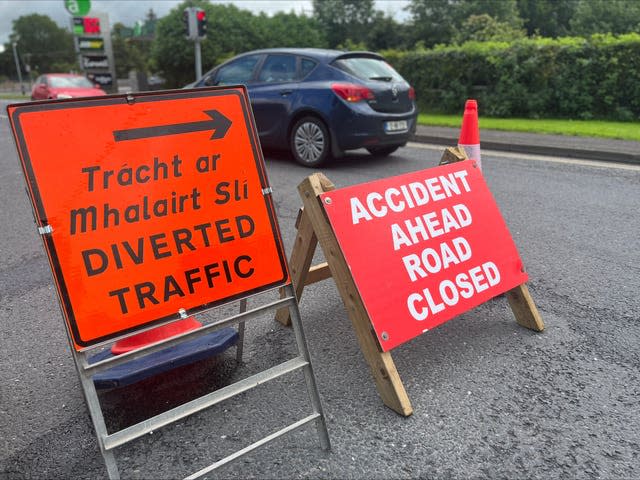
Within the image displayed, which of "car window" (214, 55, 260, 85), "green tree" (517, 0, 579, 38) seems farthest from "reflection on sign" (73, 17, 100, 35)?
"green tree" (517, 0, 579, 38)


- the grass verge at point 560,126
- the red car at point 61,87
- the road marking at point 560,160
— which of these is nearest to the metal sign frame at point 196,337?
the road marking at point 560,160

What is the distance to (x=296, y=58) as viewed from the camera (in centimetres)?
792

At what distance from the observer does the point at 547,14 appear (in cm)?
5697

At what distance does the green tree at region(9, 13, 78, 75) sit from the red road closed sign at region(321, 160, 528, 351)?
392 feet

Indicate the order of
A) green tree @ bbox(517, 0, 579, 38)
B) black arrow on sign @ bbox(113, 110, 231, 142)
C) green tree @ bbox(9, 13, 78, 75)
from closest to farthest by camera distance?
black arrow on sign @ bbox(113, 110, 231, 142) < green tree @ bbox(517, 0, 579, 38) < green tree @ bbox(9, 13, 78, 75)

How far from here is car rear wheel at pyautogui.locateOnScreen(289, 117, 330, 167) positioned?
7.55 m

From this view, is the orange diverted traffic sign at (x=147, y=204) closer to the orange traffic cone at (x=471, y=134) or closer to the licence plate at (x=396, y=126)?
the orange traffic cone at (x=471, y=134)

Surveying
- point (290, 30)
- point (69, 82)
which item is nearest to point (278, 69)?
point (69, 82)

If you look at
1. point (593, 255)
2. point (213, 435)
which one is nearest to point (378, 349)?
point (213, 435)

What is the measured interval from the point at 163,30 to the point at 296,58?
70.1ft

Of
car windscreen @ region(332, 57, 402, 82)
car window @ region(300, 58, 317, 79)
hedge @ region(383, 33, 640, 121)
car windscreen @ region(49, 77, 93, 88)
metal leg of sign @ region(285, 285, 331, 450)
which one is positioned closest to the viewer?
metal leg of sign @ region(285, 285, 331, 450)

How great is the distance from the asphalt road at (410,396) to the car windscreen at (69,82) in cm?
1484

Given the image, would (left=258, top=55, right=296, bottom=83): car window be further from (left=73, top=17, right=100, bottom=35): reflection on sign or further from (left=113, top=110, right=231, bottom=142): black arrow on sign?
(left=73, top=17, right=100, bottom=35): reflection on sign

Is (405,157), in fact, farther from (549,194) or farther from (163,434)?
(163,434)
